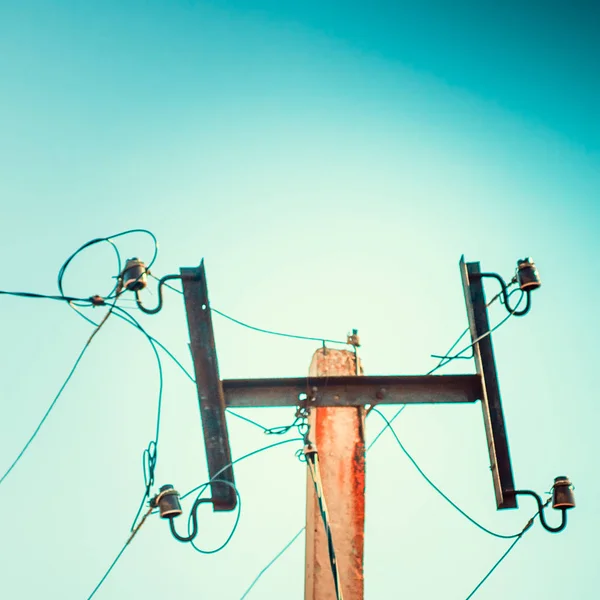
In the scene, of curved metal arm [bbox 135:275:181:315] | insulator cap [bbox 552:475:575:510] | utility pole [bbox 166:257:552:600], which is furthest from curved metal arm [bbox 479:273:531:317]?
curved metal arm [bbox 135:275:181:315]

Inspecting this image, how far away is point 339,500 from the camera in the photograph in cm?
700

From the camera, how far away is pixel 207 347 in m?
6.95

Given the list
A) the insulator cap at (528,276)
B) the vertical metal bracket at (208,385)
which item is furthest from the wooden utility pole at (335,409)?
the insulator cap at (528,276)

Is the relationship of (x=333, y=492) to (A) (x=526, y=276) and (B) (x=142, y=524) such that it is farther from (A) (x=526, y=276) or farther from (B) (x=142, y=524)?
(A) (x=526, y=276)

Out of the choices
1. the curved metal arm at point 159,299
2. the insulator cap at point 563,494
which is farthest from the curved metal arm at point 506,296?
the curved metal arm at point 159,299

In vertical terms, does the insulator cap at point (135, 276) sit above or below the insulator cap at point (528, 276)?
below

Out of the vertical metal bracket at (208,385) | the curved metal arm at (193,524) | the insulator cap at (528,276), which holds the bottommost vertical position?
the curved metal arm at (193,524)

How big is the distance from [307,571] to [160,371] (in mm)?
2104

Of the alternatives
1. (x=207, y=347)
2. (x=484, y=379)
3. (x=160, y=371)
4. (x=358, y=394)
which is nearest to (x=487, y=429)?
(x=484, y=379)

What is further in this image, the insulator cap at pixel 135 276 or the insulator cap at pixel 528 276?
the insulator cap at pixel 528 276

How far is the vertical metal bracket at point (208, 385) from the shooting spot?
6781mm

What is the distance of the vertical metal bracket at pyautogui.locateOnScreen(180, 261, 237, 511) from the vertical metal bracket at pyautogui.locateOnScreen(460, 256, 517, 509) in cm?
208

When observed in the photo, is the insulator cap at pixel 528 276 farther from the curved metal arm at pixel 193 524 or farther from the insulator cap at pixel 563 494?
the curved metal arm at pixel 193 524

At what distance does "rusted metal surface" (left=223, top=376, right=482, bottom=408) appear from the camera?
7090mm
